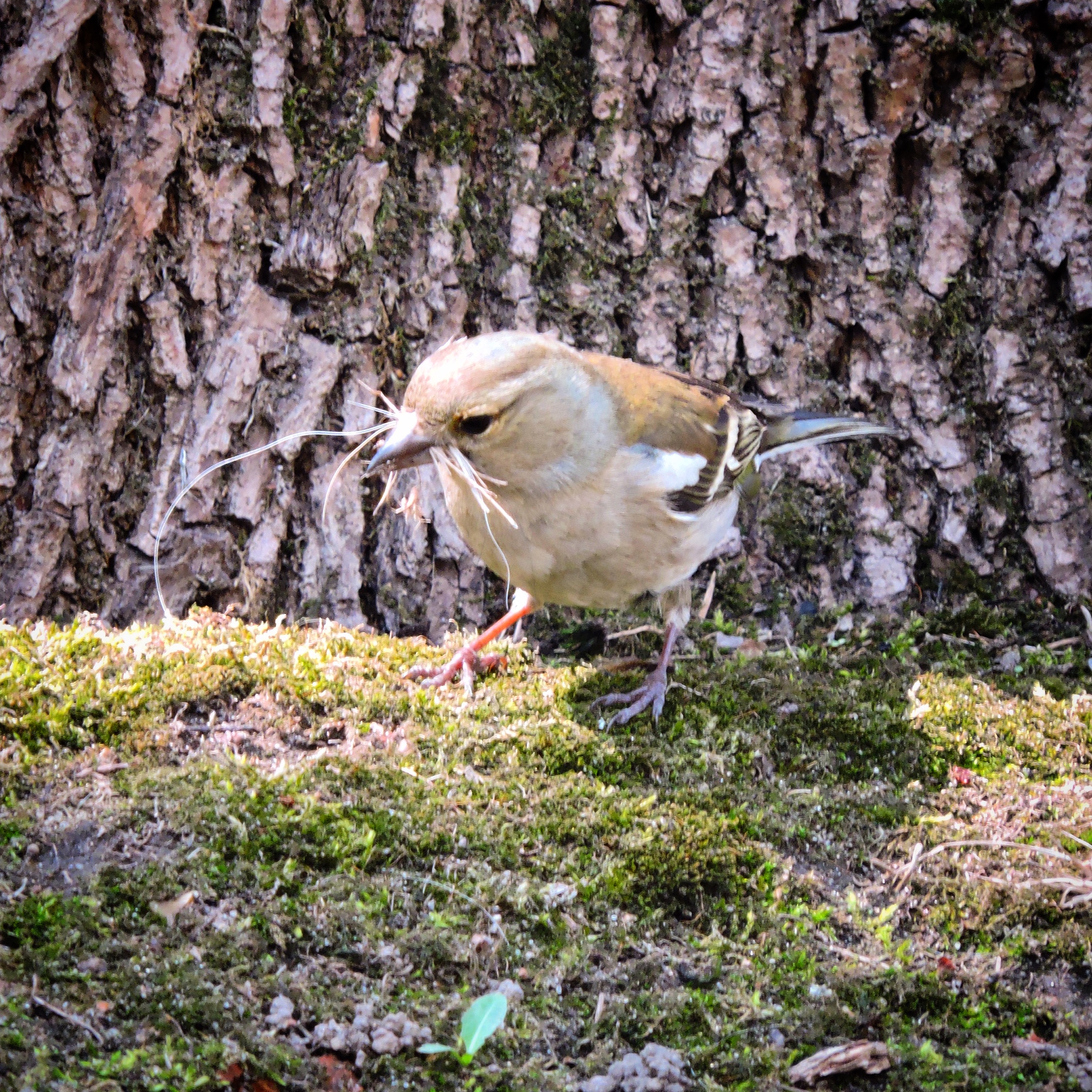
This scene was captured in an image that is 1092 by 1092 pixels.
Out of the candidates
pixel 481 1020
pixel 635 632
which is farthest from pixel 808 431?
pixel 481 1020

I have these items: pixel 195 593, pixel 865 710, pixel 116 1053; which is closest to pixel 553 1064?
pixel 116 1053

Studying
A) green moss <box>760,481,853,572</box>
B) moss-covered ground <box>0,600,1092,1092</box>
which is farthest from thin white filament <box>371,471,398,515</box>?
green moss <box>760,481,853,572</box>

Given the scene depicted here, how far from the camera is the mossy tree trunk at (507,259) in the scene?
4117 millimetres

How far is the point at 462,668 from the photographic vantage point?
397 cm

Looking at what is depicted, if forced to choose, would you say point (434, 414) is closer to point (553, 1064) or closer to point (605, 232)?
point (605, 232)

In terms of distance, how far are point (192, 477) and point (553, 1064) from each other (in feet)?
9.69

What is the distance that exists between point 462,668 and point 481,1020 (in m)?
1.88

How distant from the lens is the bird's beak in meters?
3.58

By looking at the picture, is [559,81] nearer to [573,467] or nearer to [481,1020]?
[573,467]

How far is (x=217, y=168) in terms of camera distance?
4191mm

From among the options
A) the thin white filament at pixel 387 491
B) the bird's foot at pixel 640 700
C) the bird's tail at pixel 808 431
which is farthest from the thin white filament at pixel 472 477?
the bird's tail at pixel 808 431

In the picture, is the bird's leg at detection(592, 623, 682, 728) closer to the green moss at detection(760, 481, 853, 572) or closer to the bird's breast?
the bird's breast

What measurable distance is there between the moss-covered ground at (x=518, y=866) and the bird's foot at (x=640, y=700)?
0.06m

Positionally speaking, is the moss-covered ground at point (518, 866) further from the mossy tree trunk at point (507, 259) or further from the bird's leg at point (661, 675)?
the mossy tree trunk at point (507, 259)
